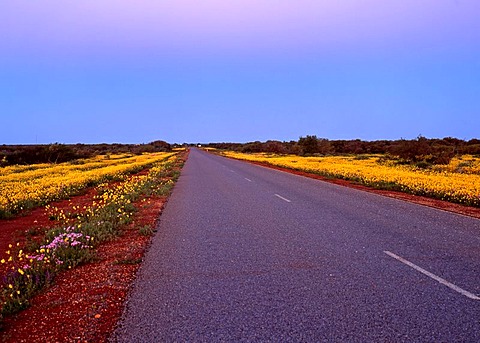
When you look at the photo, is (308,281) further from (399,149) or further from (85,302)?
(399,149)

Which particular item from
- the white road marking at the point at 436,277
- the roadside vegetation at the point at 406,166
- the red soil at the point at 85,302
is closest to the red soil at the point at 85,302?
the red soil at the point at 85,302

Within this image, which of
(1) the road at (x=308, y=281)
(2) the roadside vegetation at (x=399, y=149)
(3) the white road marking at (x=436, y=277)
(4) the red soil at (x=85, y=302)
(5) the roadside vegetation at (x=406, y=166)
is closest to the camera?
(1) the road at (x=308, y=281)

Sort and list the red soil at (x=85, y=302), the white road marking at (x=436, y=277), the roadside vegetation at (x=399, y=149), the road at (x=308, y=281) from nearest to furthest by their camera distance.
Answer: the road at (x=308, y=281)
the red soil at (x=85, y=302)
the white road marking at (x=436, y=277)
the roadside vegetation at (x=399, y=149)

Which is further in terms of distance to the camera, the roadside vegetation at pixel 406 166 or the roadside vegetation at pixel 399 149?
the roadside vegetation at pixel 399 149

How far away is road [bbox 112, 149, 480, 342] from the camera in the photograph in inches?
143

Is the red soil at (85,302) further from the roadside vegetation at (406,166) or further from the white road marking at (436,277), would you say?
the roadside vegetation at (406,166)

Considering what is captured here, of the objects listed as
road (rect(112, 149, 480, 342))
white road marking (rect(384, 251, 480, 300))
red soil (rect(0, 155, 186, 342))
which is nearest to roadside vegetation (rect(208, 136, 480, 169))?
road (rect(112, 149, 480, 342))

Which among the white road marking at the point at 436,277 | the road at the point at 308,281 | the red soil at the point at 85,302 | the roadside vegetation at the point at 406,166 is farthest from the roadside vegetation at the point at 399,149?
the red soil at the point at 85,302

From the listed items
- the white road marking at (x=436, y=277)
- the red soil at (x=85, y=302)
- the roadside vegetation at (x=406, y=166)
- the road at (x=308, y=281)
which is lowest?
the red soil at (x=85, y=302)

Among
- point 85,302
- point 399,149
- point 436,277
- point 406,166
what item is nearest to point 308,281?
point 436,277

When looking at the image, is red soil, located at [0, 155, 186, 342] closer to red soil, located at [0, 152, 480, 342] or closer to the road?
red soil, located at [0, 152, 480, 342]

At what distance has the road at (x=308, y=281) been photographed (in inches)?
143

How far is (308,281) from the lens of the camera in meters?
4.92

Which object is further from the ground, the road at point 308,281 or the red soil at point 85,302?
the road at point 308,281
